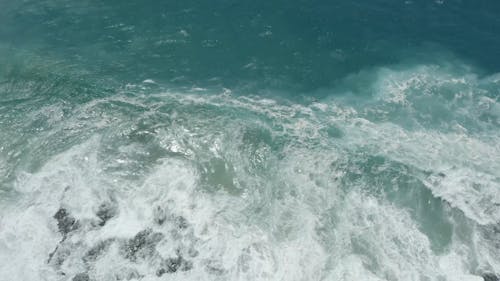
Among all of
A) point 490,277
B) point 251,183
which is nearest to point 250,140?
point 251,183

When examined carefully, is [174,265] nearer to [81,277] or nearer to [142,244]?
[142,244]

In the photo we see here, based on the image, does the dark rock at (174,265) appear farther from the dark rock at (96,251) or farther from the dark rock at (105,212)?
the dark rock at (105,212)

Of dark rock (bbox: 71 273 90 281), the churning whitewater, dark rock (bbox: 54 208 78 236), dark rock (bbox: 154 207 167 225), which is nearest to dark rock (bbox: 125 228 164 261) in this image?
the churning whitewater

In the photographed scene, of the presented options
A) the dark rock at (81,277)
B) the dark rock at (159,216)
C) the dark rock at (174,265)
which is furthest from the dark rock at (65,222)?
the dark rock at (174,265)

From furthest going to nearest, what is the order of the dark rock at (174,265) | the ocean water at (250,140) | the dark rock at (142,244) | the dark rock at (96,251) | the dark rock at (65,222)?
the dark rock at (65,222), the ocean water at (250,140), the dark rock at (142,244), the dark rock at (96,251), the dark rock at (174,265)

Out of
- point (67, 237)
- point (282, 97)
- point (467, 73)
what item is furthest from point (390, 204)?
point (67, 237)

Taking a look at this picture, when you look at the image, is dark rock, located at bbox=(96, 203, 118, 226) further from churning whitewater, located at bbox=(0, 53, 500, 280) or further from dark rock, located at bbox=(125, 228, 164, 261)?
dark rock, located at bbox=(125, 228, 164, 261)

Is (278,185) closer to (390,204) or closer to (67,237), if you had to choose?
(390,204)
